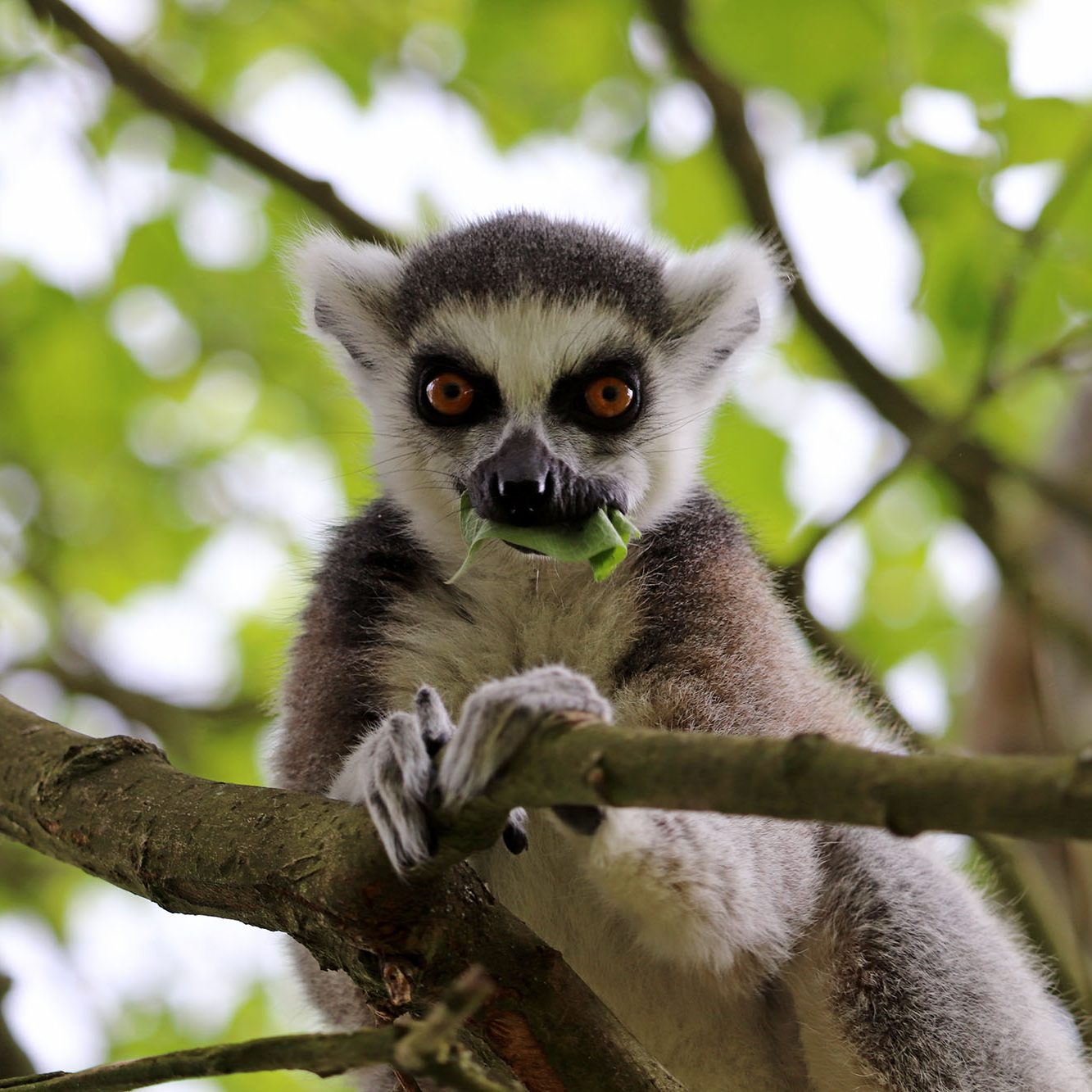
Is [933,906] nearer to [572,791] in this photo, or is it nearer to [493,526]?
[493,526]

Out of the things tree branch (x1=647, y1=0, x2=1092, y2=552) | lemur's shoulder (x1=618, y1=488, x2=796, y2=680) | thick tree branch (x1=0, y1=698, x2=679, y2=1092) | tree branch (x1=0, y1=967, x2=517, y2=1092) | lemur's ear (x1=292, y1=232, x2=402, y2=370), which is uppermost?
tree branch (x1=647, y1=0, x2=1092, y2=552)

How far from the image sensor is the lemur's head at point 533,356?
131 inches

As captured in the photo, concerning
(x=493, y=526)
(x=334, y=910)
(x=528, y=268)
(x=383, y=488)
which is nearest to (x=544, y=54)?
(x=528, y=268)

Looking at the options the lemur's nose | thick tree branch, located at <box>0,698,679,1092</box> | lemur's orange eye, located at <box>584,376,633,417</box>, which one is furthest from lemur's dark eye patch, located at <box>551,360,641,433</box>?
thick tree branch, located at <box>0,698,679,1092</box>

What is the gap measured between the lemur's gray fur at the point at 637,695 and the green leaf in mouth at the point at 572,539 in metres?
0.04

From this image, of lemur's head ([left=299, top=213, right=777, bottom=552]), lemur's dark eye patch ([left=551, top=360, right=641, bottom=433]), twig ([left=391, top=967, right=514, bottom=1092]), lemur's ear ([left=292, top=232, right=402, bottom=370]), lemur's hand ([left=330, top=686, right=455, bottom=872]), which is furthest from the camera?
lemur's ear ([left=292, top=232, right=402, bottom=370])

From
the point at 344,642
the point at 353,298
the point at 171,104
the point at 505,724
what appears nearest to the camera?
the point at 505,724

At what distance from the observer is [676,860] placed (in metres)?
2.58

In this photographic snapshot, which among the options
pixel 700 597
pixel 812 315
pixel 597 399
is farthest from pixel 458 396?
pixel 812 315

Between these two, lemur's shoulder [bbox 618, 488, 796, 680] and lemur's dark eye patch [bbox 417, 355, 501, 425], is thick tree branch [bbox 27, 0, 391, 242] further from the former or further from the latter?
lemur's shoulder [bbox 618, 488, 796, 680]

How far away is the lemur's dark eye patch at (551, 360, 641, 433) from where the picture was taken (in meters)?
3.46

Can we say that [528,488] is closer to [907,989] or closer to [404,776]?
[404,776]

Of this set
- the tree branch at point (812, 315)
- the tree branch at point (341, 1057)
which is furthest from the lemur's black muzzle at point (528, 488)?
the tree branch at point (812, 315)

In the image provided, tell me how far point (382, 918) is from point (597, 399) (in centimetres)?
172
